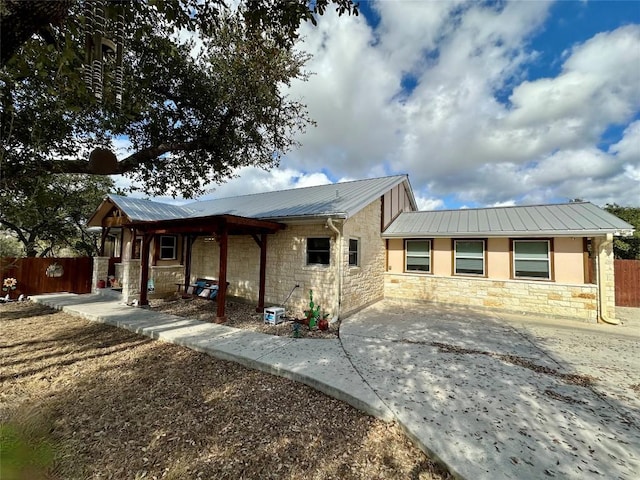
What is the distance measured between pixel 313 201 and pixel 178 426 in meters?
8.34

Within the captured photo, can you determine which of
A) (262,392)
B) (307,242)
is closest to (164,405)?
(262,392)

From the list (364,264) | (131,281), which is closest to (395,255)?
(364,264)

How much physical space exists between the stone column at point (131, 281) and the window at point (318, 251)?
6.90m

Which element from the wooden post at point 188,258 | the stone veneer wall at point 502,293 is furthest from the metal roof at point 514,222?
the wooden post at point 188,258

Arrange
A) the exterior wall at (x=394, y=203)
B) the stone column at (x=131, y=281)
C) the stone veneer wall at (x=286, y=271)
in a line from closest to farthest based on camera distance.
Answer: the stone veneer wall at (x=286, y=271)
the stone column at (x=131, y=281)
the exterior wall at (x=394, y=203)

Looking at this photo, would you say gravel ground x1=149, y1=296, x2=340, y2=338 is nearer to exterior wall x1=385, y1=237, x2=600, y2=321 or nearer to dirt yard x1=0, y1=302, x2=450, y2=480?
dirt yard x1=0, y1=302, x2=450, y2=480

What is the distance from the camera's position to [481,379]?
15.1 ft

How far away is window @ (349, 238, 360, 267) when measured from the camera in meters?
9.31

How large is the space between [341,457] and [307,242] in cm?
654

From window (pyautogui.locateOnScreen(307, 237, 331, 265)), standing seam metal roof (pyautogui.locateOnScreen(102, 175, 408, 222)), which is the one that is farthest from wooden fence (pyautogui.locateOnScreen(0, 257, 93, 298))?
window (pyautogui.locateOnScreen(307, 237, 331, 265))

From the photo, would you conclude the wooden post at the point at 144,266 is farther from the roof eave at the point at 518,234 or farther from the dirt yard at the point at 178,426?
the roof eave at the point at 518,234

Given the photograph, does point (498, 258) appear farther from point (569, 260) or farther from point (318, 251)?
point (318, 251)

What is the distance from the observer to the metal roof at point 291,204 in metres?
8.88

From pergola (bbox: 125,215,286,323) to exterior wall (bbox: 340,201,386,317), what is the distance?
2.38m
